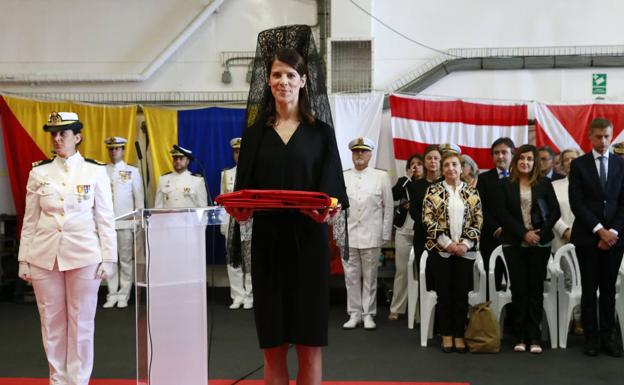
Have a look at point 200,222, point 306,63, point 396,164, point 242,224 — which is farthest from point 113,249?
point 396,164

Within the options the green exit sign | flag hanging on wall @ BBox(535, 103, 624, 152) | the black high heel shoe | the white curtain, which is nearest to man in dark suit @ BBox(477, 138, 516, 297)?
the black high heel shoe

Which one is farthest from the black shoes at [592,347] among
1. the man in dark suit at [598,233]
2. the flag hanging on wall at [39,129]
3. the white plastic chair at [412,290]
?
the flag hanging on wall at [39,129]

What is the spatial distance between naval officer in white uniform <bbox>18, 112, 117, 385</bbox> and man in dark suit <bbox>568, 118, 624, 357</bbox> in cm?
302

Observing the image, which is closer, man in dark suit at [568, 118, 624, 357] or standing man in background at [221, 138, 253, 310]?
man in dark suit at [568, 118, 624, 357]

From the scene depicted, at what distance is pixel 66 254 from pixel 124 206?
3.49m

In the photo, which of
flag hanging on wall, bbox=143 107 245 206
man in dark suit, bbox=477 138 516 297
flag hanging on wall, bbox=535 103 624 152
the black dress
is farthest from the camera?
flag hanging on wall, bbox=143 107 245 206

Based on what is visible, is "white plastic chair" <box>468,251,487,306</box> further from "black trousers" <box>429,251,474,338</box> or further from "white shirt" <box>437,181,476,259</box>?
"white shirt" <box>437,181,476,259</box>

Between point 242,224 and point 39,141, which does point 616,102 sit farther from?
point 39,141

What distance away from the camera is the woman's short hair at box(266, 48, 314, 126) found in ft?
6.89

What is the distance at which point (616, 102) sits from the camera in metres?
6.56

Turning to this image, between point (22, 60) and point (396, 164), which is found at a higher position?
point (22, 60)

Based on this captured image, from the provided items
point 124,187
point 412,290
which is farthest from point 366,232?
Answer: point 124,187

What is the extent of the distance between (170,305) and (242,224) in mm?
699

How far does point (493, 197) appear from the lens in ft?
15.6
